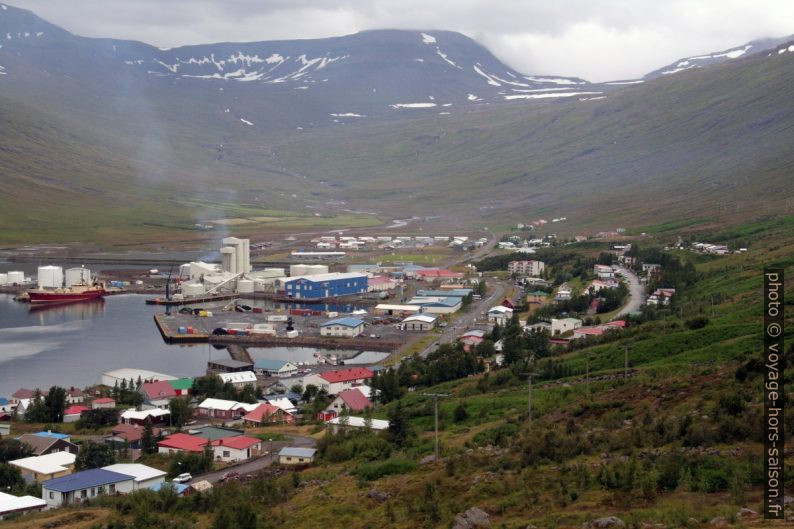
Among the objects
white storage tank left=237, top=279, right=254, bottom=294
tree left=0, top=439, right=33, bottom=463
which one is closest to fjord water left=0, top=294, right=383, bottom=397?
white storage tank left=237, top=279, right=254, bottom=294

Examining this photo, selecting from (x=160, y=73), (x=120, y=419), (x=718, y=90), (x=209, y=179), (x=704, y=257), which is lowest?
(x=120, y=419)

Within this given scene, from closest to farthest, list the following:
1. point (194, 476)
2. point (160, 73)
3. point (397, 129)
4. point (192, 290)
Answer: point (194, 476) < point (192, 290) < point (397, 129) < point (160, 73)

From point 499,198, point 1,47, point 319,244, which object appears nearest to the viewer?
point 319,244

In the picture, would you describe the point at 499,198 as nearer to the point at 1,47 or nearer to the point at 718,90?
the point at 718,90

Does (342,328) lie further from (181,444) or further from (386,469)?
(386,469)

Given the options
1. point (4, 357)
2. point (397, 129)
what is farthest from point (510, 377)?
point (397, 129)

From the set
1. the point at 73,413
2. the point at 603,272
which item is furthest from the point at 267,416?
the point at 603,272

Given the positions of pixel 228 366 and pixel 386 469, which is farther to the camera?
pixel 228 366
